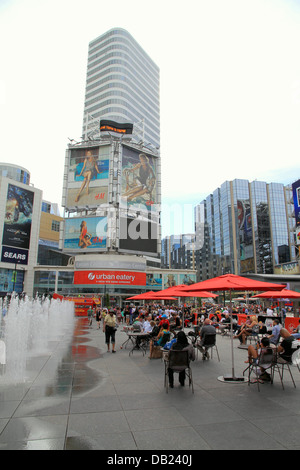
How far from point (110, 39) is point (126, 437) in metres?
127

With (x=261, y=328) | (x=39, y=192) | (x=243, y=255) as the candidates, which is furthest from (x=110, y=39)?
(x=261, y=328)

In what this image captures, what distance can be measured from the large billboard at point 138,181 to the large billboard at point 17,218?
2199 cm

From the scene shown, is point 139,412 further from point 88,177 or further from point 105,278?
point 88,177

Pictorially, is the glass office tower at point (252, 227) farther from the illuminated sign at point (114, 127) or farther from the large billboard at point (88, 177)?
the large billboard at point (88, 177)

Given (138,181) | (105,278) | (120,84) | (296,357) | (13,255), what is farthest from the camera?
(120,84)

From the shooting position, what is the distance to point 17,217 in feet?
209

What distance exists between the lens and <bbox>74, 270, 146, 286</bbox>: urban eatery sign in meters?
58.1

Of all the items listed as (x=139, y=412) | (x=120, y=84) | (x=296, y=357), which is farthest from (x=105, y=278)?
(x=120, y=84)

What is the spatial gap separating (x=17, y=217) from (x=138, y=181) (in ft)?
89.2

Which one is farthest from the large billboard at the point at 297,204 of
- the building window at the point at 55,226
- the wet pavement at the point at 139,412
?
the building window at the point at 55,226

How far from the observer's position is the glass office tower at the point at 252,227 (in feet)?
350

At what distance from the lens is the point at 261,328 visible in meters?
13.1

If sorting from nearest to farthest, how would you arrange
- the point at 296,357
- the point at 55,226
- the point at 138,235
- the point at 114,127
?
the point at 296,357, the point at 138,235, the point at 114,127, the point at 55,226

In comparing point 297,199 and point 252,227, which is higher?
point 252,227
